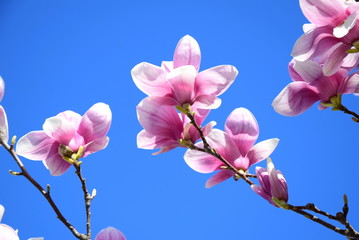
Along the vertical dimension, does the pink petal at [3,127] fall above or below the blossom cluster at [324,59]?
below

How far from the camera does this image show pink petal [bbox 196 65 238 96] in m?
0.74

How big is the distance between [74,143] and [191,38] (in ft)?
1.22

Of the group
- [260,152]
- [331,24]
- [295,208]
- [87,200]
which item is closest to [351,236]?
[295,208]

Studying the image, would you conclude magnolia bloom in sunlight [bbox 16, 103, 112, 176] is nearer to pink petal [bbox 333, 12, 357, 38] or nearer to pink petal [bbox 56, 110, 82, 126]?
pink petal [bbox 56, 110, 82, 126]

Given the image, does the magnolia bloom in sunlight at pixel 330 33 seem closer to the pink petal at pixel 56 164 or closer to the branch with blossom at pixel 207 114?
the branch with blossom at pixel 207 114

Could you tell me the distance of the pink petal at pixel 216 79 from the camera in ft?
2.44

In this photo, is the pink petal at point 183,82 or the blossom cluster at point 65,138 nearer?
the pink petal at point 183,82

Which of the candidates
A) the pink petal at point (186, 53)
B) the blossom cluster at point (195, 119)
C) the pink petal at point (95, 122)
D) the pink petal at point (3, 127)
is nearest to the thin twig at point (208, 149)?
the blossom cluster at point (195, 119)

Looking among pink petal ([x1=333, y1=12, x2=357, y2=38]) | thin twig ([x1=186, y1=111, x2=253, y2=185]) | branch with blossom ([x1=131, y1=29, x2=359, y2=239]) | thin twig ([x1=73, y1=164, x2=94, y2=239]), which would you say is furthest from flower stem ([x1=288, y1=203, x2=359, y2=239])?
thin twig ([x1=73, y1=164, x2=94, y2=239])

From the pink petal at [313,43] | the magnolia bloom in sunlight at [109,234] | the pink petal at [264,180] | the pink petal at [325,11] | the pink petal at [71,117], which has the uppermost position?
the pink petal at [325,11]

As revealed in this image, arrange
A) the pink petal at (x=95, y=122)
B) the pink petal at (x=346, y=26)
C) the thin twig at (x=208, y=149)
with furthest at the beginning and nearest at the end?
the pink petal at (x=95, y=122) → the thin twig at (x=208, y=149) → the pink petal at (x=346, y=26)

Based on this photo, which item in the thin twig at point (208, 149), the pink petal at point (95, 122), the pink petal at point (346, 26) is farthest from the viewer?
the pink petal at point (95, 122)

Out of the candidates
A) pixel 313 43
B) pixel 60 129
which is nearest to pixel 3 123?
pixel 60 129

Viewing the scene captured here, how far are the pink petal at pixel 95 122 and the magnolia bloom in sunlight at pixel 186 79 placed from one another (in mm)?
162
